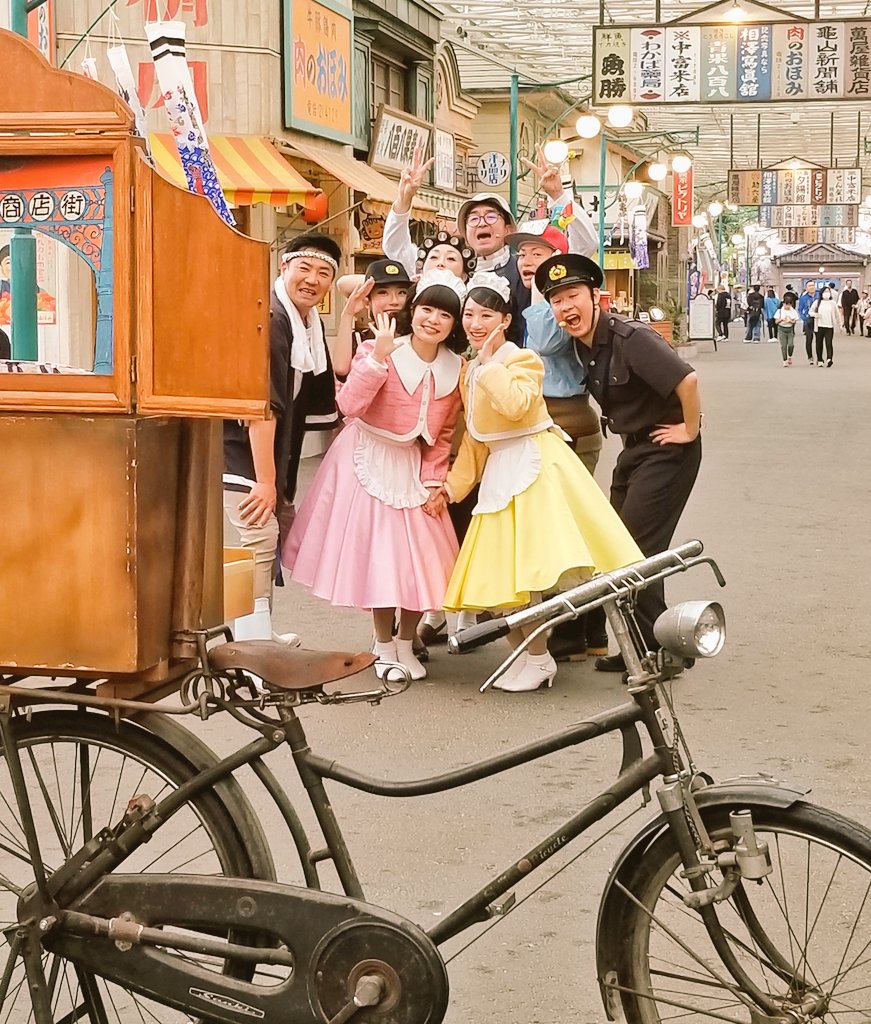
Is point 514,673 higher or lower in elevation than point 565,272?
lower

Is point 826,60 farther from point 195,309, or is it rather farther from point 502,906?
point 502,906

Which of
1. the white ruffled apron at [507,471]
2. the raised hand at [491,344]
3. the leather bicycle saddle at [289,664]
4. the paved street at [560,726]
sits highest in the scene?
the raised hand at [491,344]

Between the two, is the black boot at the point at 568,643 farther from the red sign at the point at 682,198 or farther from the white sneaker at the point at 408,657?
the red sign at the point at 682,198

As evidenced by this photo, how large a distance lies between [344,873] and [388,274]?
153 inches

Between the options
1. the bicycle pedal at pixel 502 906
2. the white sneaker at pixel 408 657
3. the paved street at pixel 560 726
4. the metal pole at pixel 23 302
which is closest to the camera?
the bicycle pedal at pixel 502 906

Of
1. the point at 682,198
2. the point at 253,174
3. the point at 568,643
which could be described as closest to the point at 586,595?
the point at 568,643

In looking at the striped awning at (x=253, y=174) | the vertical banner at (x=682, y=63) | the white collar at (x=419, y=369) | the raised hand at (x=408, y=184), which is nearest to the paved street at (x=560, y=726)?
the white collar at (x=419, y=369)

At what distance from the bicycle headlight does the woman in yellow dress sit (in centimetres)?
296

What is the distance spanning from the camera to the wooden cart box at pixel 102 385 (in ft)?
9.37

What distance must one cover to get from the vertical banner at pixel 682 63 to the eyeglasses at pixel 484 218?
1367cm

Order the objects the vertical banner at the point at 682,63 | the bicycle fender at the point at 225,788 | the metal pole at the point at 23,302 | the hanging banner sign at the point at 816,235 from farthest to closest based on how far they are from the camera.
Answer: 1. the hanging banner sign at the point at 816,235
2. the vertical banner at the point at 682,63
3. the metal pole at the point at 23,302
4. the bicycle fender at the point at 225,788

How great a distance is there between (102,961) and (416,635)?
4051 millimetres

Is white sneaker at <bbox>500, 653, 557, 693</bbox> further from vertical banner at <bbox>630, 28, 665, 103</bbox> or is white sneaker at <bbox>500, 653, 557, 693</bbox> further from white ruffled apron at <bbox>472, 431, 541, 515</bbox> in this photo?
vertical banner at <bbox>630, 28, 665, 103</bbox>

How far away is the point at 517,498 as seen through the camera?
6086 millimetres
